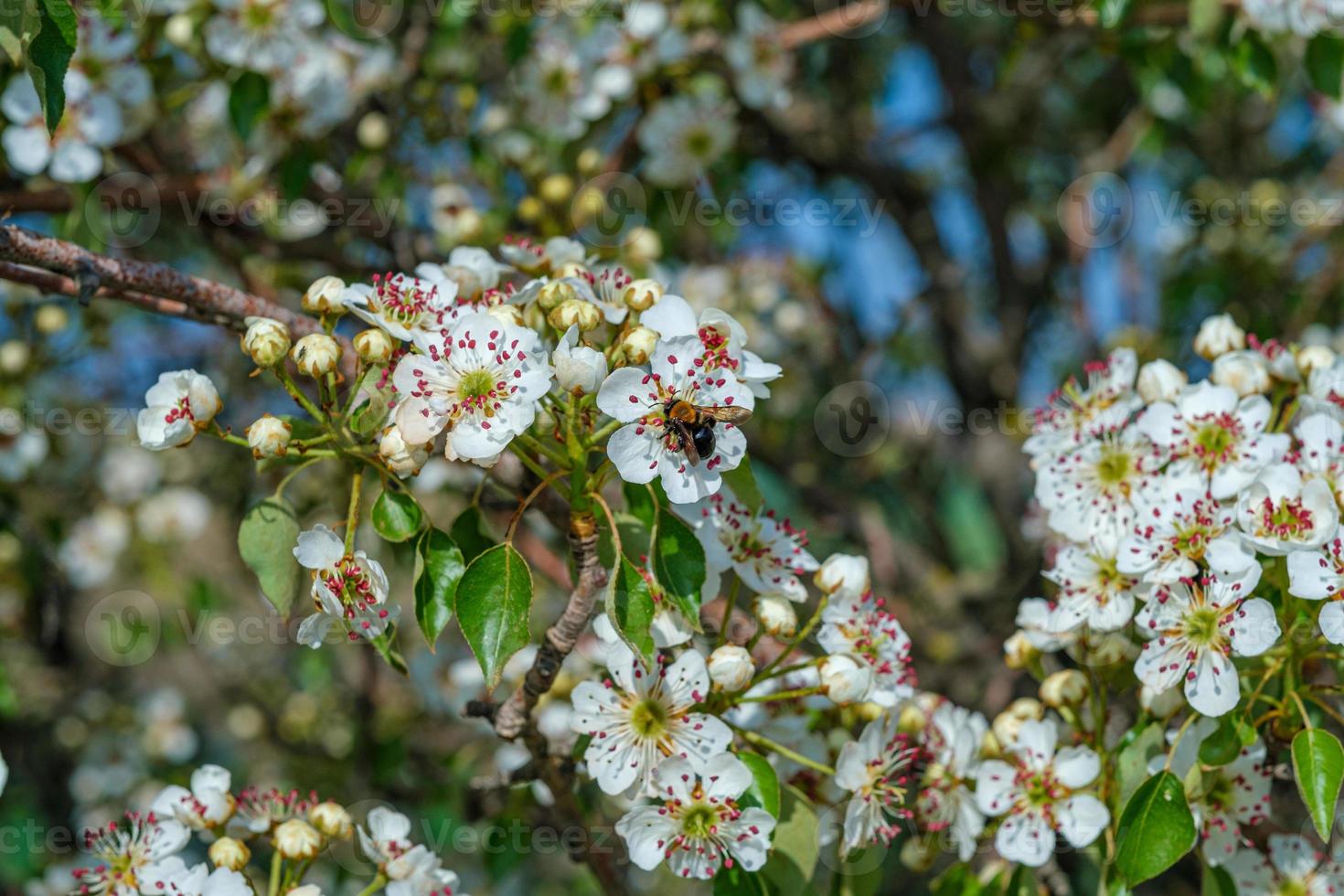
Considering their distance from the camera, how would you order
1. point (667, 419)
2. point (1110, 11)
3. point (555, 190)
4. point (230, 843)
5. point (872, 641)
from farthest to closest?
point (555, 190) < point (1110, 11) < point (872, 641) < point (230, 843) < point (667, 419)

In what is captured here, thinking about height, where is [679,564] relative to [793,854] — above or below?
above

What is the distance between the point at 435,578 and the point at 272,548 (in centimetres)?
25

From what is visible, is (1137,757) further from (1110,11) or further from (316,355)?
(1110,11)

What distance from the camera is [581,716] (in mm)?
1716

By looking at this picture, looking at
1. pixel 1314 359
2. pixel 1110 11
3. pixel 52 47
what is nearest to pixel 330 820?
pixel 52 47

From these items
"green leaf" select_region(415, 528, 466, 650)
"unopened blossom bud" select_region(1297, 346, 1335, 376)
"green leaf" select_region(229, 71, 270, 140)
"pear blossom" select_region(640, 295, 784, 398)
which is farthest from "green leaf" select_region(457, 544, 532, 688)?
"green leaf" select_region(229, 71, 270, 140)

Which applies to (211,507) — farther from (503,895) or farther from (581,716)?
(581,716)

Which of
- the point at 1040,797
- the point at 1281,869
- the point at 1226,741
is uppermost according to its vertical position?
the point at 1226,741

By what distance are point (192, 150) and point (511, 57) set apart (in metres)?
1.06

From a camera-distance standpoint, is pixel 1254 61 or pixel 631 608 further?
pixel 1254 61

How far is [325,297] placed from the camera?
1.74 meters

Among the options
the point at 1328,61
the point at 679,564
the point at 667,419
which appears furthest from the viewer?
the point at 1328,61

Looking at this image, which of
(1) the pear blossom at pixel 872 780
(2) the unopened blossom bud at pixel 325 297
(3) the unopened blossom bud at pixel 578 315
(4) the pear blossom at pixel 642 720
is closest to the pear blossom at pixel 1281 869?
(1) the pear blossom at pixel 872 780

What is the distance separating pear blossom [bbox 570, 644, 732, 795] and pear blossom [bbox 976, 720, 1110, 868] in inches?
20.0
